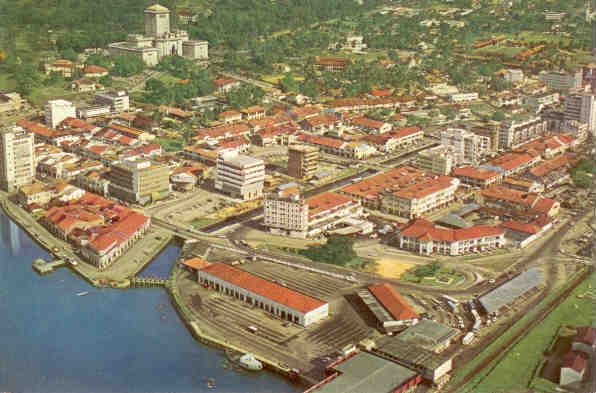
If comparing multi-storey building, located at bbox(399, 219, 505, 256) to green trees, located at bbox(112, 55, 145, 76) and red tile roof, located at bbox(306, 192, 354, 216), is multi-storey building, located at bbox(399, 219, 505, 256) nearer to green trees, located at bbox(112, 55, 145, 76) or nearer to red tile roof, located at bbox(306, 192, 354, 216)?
red tile roof, located at bbox(306, 192, 354, 216)

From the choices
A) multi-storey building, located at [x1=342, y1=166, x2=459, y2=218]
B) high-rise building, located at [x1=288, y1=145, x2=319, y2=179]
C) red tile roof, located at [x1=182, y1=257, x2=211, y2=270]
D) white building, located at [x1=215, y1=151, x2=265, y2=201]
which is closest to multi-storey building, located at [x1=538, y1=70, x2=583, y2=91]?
multi-storey building, located at [x1=342, y1=166, x2=459, y2=218]

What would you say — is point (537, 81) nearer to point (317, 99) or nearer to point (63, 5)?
point (317, 99)

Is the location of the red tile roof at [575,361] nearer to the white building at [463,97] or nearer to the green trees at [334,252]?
the green trees at [334,252]

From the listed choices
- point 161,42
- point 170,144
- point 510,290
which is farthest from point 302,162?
point 161,42

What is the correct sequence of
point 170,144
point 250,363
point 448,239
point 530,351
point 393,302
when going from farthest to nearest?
point 170,144
point 448,239
point 393,302
point 530,351
point 250,363

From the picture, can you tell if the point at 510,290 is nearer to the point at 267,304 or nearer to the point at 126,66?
the point at 267,304

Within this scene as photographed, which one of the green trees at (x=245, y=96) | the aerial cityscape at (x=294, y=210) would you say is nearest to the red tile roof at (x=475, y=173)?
the aerial cityscape at (x=294, y=210)

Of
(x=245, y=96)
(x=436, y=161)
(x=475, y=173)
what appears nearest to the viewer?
(x=475, y=173)
